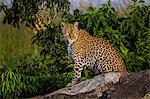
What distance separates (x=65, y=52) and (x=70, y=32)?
4.17 feet

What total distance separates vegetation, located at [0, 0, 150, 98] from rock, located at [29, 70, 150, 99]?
3.81 ft

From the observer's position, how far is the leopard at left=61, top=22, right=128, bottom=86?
7.48 meters

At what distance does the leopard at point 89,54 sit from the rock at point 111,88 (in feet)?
1.99

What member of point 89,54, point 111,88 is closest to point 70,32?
point 89,54

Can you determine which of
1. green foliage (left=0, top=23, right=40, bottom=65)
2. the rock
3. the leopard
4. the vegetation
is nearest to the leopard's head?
the leopard

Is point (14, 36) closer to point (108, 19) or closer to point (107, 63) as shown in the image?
point (108, 19)

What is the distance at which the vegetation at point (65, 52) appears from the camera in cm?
831

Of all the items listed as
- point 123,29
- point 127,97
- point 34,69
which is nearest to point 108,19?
point 123,29

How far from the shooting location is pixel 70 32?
769cm

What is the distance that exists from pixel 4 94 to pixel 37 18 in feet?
7.58

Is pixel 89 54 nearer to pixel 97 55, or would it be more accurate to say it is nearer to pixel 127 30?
pixel 97 55

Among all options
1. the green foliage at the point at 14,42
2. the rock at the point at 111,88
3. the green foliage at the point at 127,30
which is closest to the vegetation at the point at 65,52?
the green foliage at the point at 127,30

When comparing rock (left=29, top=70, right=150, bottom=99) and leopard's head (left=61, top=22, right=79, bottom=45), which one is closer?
rock (left=29, top=70, right=150, bottom=99)

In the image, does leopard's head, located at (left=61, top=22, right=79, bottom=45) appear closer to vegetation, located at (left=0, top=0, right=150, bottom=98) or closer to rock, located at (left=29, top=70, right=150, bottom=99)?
vegetation, located at (left=0, top=0, right=150, bottom=98)
